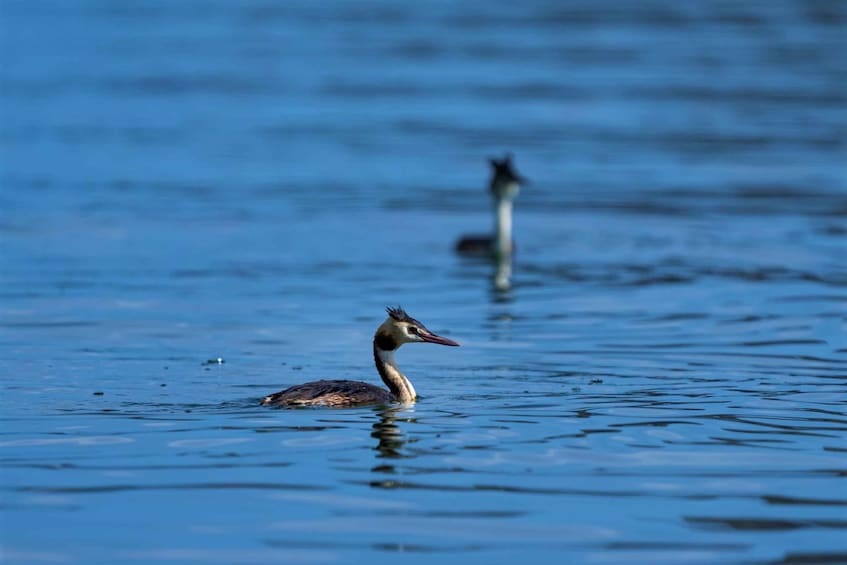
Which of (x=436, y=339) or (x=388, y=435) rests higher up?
(x=436, y=339)

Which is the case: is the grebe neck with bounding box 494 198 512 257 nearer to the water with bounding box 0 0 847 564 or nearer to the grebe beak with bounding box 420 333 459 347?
the water with bounding box 0 0 847 564

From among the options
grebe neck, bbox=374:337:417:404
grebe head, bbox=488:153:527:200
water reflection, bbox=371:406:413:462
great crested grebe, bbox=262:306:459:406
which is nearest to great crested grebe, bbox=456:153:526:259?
grebe head, bbox=488:153:527:200

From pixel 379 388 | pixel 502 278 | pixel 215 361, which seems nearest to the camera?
pixel 379 388

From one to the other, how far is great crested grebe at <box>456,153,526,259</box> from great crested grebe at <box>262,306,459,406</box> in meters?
9.87

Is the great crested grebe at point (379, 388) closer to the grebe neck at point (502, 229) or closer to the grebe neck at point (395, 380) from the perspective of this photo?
the grebe neck at point (395, 380)

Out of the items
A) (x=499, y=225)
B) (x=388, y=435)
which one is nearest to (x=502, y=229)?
(x=499, y=225)

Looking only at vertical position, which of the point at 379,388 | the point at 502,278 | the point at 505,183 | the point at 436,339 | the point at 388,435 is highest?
the point at 505,183

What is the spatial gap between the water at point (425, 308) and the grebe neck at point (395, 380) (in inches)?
11.5

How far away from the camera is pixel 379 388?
47.7 ft

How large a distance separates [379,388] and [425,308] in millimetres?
6130

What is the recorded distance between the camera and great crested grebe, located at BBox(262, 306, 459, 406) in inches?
545

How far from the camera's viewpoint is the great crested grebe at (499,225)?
24.8m

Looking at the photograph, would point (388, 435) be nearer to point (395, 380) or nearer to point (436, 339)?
point (395, 380)

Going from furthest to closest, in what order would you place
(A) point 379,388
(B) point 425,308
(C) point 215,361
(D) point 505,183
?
(D) point 505,183 < (B) point 425,308 < (C) point 215,361 < (A) point 379,388
